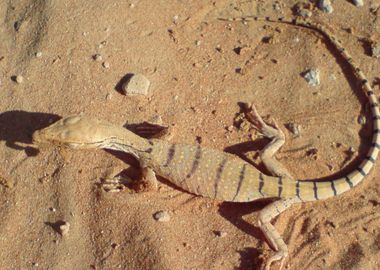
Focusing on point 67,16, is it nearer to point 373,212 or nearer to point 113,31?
point 113,31

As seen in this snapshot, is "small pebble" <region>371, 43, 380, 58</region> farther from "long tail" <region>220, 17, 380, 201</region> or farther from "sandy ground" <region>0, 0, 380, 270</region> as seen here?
"long tail" <region>220, 17, 380, 201</region>

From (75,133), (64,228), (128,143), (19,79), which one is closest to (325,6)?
(128,143)

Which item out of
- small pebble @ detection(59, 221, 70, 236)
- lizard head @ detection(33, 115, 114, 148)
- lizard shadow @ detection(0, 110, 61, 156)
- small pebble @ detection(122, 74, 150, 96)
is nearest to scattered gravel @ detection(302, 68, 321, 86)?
small pebble @ detection(122, 74, 150, 96)

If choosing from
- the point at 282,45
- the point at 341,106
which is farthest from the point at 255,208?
the point at 282,45

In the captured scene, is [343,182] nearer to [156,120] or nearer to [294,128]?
[294,128]

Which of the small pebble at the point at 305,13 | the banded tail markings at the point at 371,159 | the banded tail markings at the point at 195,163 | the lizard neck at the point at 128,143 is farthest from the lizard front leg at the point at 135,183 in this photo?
the small pebble at the point at 305,13

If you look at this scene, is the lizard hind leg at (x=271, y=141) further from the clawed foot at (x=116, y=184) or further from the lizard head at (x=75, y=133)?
the lizard head at (x=75, y=133)
